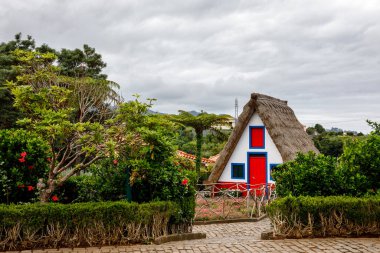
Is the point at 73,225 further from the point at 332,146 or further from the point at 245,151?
the point at 332,146

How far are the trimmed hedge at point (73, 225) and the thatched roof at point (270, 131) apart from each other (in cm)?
1450

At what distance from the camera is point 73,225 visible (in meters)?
8.39

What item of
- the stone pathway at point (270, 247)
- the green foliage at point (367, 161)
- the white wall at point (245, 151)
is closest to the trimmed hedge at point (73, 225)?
the stone pathway at point (270, 247)

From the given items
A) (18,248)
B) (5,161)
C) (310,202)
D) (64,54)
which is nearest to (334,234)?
(310,202)

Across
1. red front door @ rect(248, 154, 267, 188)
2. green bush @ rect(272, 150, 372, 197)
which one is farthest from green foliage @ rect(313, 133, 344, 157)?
green bush @ rect(272, 150, 372, 197)

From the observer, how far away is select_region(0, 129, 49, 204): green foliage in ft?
30.7

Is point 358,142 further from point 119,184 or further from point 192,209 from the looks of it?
point 119,184

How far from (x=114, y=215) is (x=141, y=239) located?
0.78m

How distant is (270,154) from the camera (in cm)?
2352

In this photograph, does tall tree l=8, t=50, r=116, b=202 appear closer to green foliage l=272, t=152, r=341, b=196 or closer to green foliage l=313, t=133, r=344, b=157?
green foliage l=272, t=152, r=341, b=196

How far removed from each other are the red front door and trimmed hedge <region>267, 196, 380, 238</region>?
14.3 metres

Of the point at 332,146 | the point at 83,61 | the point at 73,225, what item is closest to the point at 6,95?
the point at 83,61

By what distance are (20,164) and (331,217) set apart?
7.03m

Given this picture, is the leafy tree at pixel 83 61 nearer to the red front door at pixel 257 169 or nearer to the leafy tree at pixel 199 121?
the leafy tree at pixel 199 121
